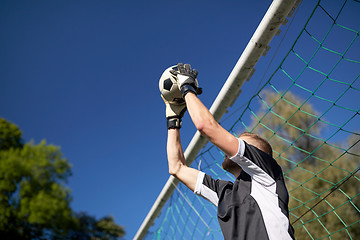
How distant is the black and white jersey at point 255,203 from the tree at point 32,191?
62.3ft

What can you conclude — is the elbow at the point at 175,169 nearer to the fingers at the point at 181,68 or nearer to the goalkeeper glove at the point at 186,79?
the goalkeeper glove at the point at 186,79

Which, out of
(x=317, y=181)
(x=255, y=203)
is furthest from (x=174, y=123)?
(x=317, y=181)

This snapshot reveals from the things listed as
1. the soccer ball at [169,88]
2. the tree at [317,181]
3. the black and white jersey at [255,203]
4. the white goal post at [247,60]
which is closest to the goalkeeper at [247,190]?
the black and white jersey at [255,203]

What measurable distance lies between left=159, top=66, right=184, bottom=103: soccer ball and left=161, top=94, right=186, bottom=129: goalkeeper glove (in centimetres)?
4

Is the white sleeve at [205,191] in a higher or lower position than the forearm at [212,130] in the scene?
lower

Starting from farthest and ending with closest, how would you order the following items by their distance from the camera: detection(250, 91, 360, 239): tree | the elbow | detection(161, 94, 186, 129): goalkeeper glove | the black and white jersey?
detection(250, 91, 360, 239): tree, detection(161, 94, 186, 129): goalkeeper glove, the elbow, the black and white jersey

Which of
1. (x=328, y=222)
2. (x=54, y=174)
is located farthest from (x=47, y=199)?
(x=328, y=222)

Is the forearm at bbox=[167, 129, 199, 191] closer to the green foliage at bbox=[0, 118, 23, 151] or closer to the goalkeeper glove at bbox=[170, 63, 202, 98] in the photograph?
the goalkeeper glove at bbox=[170, 63, 202, 98]

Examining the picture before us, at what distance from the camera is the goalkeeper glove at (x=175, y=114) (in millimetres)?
1910

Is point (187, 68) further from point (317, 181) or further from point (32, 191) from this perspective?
point (32, 191)

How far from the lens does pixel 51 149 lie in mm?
18969

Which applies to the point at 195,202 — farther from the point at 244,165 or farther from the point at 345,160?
the point at 345,160

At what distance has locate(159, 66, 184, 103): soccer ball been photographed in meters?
1.85

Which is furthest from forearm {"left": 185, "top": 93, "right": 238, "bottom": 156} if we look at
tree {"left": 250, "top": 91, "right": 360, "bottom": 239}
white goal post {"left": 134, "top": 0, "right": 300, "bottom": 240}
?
tree {"left": 250, "top": 91, "right": 360, "bottom": 239}
